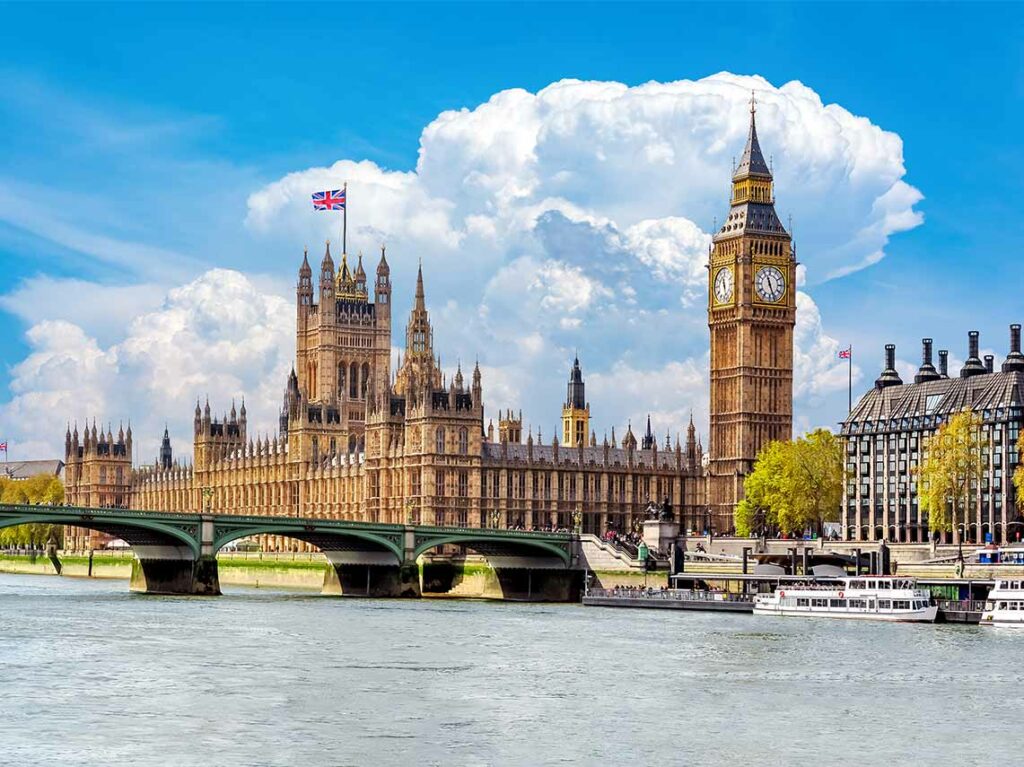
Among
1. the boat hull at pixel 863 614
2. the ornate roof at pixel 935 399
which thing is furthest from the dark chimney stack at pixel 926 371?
the boat hull at pixel 863 614

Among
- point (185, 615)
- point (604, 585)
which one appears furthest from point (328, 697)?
point (604, 585)

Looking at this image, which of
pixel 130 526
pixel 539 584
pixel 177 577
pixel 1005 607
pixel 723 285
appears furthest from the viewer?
pixel 723 285

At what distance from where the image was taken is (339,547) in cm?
12406

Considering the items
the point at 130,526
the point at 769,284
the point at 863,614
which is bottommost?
the point at 863,614

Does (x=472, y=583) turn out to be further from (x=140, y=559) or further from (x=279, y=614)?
(x=279, y=614)

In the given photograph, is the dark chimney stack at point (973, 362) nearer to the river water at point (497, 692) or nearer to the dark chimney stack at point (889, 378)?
the dark chimney stack at point (889, 378)

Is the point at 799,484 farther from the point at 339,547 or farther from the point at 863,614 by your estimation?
the point at 863,614

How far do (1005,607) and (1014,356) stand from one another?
4911 centimetres

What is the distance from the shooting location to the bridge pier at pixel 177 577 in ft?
376

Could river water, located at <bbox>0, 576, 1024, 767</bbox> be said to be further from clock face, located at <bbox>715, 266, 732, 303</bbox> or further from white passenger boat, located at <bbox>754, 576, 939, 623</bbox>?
clock face, located at <bbox>715, 266, 732, 303</bbox>

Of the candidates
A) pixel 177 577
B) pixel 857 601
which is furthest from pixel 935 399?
pixel 177 577

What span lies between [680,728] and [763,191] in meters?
114

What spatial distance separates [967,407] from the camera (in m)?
137

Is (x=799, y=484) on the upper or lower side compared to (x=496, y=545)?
upper
